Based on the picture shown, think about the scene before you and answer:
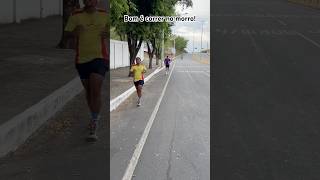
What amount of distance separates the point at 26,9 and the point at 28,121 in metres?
29.7

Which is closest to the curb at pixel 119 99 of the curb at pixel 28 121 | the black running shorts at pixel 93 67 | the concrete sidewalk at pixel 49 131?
the concrete sidewalk at pixel 49 131

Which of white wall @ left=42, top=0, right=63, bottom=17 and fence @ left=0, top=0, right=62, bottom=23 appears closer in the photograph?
fence @ left=0, top=0, right=62, bottom=23

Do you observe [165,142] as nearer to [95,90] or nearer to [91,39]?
[95,90]

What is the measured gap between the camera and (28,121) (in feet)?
27.4

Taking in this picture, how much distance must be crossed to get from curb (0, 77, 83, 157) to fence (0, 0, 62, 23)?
71.7 feet

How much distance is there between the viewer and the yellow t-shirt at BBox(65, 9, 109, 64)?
7.27 metres
